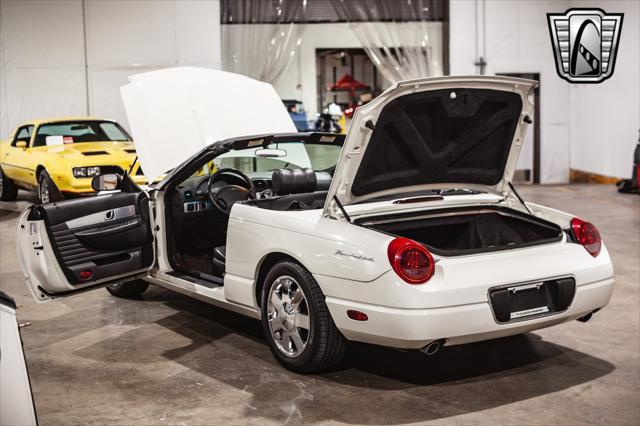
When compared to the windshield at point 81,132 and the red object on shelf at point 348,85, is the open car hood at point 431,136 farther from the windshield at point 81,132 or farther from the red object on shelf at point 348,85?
the red object on shelf at point 348,85

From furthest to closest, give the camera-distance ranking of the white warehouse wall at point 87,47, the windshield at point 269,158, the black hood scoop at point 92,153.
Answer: the white warehouse wall at point 87,47 → the black hood scoop at point 92,153 → the windshield at point 269,158

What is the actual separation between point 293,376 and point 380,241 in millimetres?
960

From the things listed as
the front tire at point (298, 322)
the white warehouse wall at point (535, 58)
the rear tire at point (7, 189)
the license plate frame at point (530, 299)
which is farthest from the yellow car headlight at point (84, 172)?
the white warehouse wall at point (535, 58)

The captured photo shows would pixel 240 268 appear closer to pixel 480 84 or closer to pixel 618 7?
pixel 480 84

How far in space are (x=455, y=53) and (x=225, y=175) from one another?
11.3m

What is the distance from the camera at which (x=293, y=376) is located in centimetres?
434

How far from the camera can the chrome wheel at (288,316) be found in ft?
14.0

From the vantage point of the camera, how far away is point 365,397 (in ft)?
13.2

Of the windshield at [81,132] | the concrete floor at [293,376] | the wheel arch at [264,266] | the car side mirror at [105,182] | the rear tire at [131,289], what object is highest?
the windshield at [81,132]

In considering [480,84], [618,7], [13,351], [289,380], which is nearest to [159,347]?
[289,380]

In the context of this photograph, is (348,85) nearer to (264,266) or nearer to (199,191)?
(199,191)

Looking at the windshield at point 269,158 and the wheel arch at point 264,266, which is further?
the windshield at point 269,158

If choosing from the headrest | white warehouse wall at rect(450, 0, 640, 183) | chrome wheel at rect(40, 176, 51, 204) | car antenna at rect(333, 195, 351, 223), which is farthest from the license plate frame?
white warehouse wall at rect(450, 0, 640, 183)

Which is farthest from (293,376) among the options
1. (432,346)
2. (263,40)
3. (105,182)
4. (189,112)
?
(263,40)
